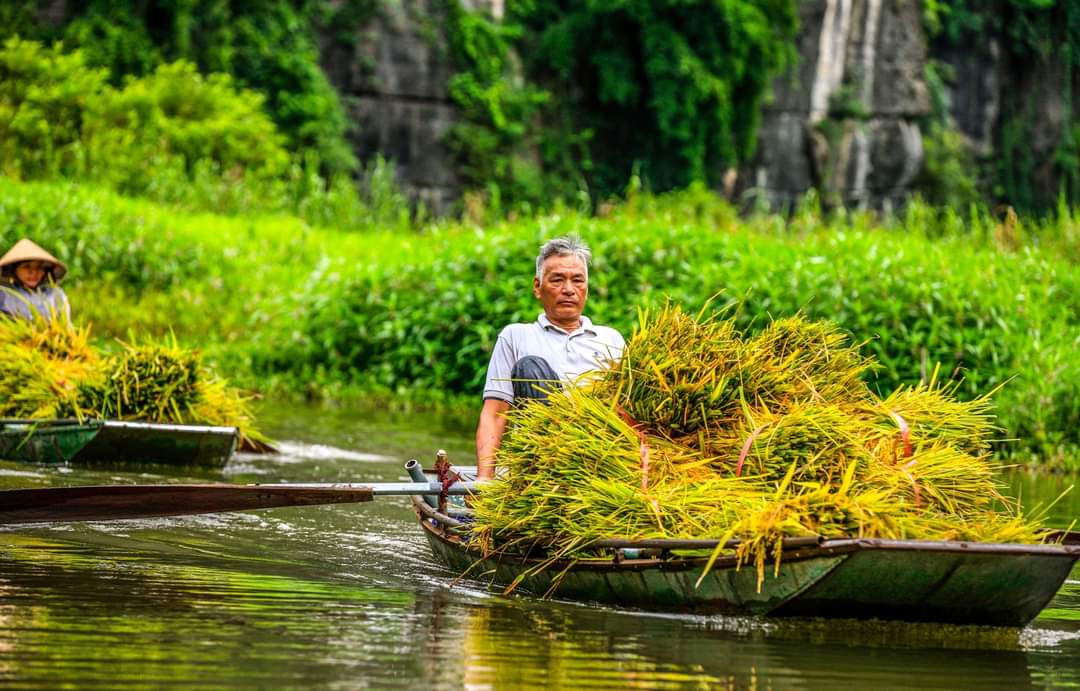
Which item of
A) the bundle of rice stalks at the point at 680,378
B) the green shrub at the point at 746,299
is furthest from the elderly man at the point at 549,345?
the green shrub at the point at 746,299

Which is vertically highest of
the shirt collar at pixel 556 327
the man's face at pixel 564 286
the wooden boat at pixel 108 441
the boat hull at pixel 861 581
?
the man's face at pixel 564 286

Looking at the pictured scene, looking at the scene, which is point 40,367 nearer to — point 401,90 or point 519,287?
point 519,287

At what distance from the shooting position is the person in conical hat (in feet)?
32.3

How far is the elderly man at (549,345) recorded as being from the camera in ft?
20.8

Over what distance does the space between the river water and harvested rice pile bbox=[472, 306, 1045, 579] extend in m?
0.33

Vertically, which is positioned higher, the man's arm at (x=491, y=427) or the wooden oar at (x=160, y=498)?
the man's arm at (x=491, y=427)

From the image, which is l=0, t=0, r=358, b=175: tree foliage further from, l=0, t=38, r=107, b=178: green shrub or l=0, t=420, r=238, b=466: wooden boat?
l=0, t=420, r=238, b=466: wooden boat

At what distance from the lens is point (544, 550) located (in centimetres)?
551

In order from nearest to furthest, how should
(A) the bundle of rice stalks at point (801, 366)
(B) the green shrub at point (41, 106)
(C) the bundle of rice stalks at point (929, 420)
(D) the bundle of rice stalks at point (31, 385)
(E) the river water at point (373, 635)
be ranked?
(E) the river water at point (373, 635) < (C) the bundle of rice stalks at point (929, 420) < (A) the bundle of rice stalks at point (801, 366) < (D) the bundle of rice stalks at point (31, 385) < (B) the green shrub at point (41, 106)

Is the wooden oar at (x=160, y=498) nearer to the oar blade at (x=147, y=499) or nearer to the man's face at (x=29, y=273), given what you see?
the oar blade at (x=147, y=499)

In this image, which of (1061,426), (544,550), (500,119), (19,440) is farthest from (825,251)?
(500,119)

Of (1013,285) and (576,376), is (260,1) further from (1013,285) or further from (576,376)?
(576,376)

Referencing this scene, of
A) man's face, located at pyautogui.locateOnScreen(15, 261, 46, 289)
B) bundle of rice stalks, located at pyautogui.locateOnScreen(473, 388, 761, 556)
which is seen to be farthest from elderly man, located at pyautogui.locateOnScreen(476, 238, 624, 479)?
man's face, located at pyautogui.locateOnScreen(15, 261, 46, 289)

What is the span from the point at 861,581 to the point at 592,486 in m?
1.01
